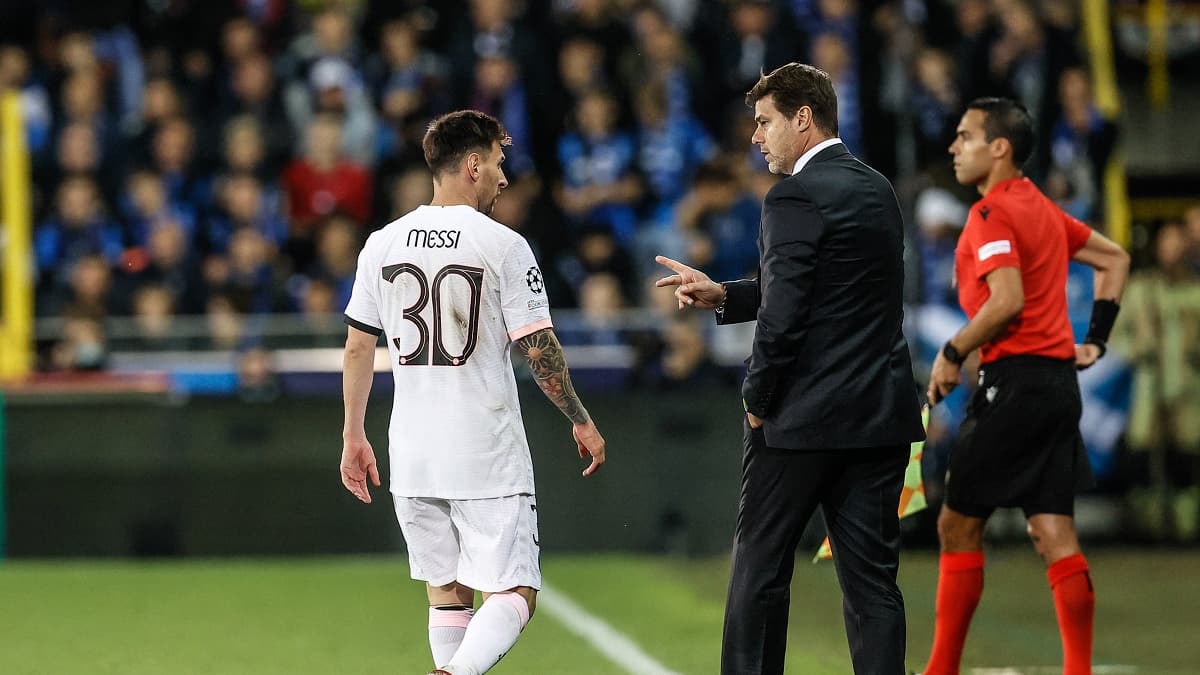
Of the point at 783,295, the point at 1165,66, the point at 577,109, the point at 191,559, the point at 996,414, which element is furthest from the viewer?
the point at 1165,66

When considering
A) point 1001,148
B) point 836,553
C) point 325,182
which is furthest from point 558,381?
point 325,182

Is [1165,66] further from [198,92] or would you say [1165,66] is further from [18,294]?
[18,294]

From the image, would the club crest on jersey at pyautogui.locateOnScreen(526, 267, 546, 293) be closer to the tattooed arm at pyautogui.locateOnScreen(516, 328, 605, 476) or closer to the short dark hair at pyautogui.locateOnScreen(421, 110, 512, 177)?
the tattooed arm at pyautogui.locateOnScreen(516, 328, 605, 476)

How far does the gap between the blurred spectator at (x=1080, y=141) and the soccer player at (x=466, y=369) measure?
10.4 meters

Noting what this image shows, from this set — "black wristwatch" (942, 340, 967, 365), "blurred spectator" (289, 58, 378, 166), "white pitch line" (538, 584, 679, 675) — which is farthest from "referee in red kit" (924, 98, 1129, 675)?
"blurred spectator" (289, 58, 378, 166)

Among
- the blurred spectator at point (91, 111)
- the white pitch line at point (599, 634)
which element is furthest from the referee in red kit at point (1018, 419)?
the blurred spectator at point (91, 111)

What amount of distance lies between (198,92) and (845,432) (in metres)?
11.2

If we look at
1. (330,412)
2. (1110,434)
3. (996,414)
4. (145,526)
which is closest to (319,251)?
(330,412)

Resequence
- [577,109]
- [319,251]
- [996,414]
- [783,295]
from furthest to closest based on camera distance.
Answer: [577,109]
[319,251]
[996,414]
[783,295]

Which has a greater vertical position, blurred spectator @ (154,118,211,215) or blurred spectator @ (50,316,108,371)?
blurred spectator @ (154,118,211,215)

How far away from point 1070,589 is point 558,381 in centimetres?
236

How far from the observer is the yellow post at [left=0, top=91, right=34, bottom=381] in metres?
13.8

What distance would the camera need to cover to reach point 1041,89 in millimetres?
16641

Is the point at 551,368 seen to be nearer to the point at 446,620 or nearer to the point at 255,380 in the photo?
the point at 446,620
